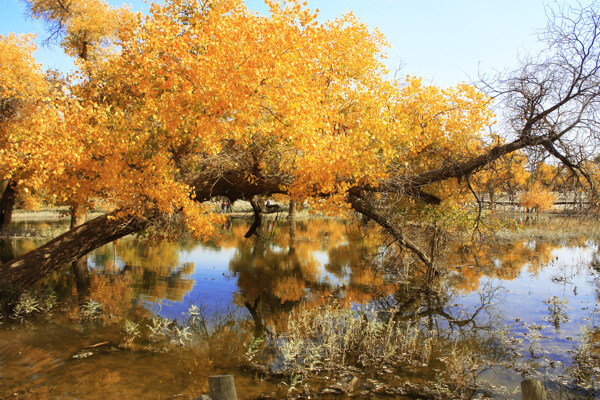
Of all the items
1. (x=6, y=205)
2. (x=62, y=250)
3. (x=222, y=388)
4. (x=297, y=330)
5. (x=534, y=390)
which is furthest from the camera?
(x=6, y=205)

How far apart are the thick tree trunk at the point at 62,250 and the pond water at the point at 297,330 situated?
2.26 feet

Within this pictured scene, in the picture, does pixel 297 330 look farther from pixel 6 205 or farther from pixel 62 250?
pixel 6 205

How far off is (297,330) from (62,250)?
715 cm

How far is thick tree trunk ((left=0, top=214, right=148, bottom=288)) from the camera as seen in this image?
10727mm

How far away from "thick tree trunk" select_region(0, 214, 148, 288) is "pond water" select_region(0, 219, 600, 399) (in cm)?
69

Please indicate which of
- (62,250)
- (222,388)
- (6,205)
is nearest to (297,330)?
(222,388)

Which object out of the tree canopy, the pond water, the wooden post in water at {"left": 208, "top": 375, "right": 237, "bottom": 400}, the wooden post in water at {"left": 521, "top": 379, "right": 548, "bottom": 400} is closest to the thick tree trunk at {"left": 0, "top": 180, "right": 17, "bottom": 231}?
the pond water

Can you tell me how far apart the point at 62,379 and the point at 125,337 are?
1.80 metres

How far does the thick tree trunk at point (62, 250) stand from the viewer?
422 inches

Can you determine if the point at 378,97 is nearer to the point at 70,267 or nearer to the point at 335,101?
the point at 335,101

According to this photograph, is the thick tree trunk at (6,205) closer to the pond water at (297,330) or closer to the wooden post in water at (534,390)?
the pond water at (297,330)

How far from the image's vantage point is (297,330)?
8.54 m

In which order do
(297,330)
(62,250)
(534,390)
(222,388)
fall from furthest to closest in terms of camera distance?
(62,250)
(297,330)
(222,388)
(534,390)

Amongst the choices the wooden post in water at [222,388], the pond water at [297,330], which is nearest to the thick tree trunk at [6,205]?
the pond water at [297,330]
